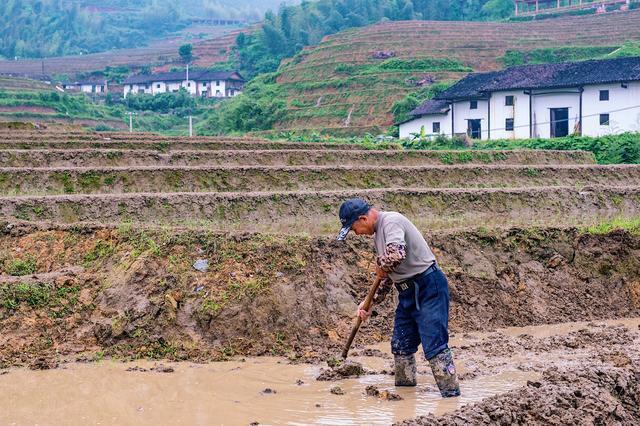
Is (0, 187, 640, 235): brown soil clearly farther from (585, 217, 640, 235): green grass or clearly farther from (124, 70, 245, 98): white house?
(124, 70, 245, 98): white house

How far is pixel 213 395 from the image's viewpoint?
8961 millimetres

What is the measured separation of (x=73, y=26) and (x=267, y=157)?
150 m

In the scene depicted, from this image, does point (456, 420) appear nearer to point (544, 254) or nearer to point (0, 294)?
point (0, 294)

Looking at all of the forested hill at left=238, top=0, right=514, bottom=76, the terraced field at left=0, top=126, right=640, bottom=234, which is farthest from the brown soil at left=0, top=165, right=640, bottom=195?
the forested hill at left=238, top=0, right=514, bottom=76

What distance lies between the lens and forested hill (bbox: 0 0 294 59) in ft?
502

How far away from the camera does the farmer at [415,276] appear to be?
8875 mm

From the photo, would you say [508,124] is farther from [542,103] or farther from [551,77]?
[551,77]

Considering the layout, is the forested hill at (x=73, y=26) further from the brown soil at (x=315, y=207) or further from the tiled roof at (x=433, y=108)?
the brown soil at (x=315, y=207)

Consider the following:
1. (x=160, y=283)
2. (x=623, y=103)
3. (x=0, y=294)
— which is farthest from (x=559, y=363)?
(x=623, y=103)

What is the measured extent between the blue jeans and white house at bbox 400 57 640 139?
3527cm

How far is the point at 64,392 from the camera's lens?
9.08 metres

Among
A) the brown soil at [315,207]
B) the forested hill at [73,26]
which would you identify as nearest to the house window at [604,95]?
the brown soil at [315,207]

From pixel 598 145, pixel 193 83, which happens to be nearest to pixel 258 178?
pixel 598 145

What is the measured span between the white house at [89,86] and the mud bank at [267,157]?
76463mm
